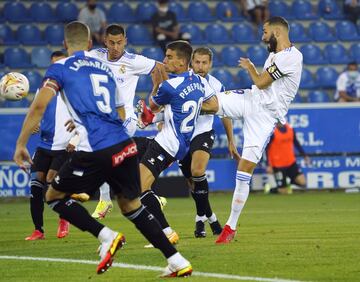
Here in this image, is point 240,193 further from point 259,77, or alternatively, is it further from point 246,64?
point 246,64

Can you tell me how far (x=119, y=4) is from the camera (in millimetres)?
25281

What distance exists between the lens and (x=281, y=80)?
11.7 metres

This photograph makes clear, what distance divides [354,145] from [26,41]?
8249mm

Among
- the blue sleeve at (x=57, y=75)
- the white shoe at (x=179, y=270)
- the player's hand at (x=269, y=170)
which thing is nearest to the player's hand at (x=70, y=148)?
the blue sleeve at (x=57, y=75)

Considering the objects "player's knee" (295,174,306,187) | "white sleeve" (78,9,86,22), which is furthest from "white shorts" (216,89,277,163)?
"white sleeve" (78,9,86,22)

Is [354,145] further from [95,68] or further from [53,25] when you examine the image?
[95,68]

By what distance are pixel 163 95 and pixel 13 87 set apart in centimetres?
264

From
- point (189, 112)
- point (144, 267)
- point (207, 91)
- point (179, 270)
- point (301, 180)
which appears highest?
point (207, 91)

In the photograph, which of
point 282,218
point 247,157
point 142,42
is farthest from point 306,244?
point 142,42

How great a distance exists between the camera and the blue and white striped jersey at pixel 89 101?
8.27 meters

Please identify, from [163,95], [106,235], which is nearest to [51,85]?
[106,235]

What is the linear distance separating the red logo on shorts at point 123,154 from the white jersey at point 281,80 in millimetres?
3467

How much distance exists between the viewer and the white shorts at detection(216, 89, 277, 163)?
451 inches

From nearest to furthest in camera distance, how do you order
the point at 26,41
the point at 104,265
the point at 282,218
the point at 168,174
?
the point at 104,265 < the point at 282,218 < the point at 168,174 < the point at 26,41
